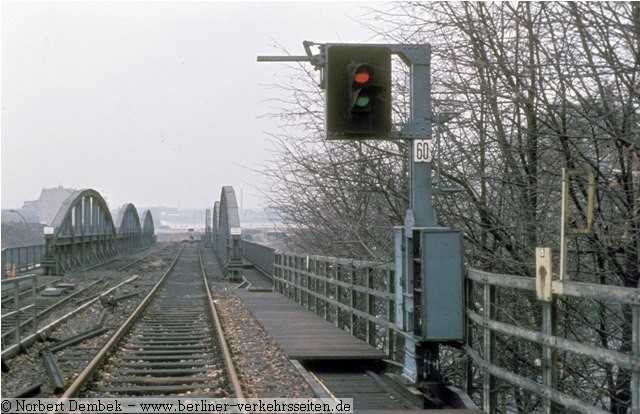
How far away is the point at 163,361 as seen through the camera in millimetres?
10758

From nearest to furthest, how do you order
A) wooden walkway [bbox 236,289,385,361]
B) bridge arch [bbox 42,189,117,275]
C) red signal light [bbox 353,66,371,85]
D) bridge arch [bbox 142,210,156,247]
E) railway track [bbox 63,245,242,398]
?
red signal light [bbox 353,66,371,85]
railway track [bbox 63,245,242,398]
wooden walkway [bbox 236,289,385,361]
bridge arch [bbox 42,189,117,275]
bridge arch [bbox 142,210,156,247]

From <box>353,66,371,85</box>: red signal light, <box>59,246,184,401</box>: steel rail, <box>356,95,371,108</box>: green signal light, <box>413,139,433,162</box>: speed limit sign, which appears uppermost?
<box>353,66,371,85</box>: red signal light

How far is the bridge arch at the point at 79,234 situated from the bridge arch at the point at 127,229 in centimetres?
606

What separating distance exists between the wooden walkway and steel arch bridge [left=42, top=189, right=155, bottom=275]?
616 inches

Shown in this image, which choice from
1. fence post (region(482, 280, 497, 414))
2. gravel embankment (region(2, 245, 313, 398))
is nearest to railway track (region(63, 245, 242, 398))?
gravel embankment (region(2, 245, 313, 398))

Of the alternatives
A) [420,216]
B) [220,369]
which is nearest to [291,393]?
[220,369]

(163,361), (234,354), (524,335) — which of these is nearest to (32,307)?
(163,361)

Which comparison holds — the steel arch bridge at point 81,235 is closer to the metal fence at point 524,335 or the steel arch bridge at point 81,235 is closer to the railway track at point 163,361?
the railway track at point 163,361

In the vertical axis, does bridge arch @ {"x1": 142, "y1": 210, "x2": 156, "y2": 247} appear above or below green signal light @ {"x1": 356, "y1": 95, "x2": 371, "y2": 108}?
below

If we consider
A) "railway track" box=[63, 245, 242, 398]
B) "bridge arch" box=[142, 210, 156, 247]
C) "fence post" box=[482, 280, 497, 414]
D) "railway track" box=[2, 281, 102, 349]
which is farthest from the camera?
"bridge arch" box=[142, 210, 156, 247]

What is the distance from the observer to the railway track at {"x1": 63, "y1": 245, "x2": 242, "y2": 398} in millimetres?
8531

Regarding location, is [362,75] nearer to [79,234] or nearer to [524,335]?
[524,335]

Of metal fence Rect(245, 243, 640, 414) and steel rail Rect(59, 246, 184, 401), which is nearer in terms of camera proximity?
metal fence Rect(245, 243, 640, 414)

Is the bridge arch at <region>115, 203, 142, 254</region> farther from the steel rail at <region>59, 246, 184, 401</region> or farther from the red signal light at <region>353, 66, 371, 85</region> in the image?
the red signal light at <region>353, 66, 371, 85</region>
